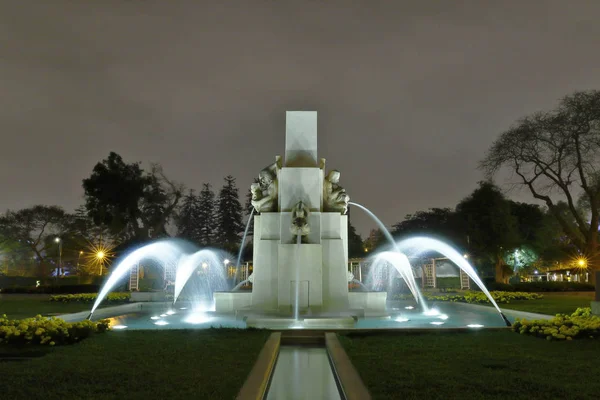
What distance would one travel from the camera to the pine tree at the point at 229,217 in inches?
3081

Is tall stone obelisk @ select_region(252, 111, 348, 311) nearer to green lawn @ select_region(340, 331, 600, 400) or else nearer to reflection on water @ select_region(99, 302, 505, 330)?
reflection on water @ select_region(99, 302, 505, 330)

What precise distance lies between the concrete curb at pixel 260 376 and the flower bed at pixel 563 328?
557 centimetres

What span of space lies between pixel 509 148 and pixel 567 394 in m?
37.9

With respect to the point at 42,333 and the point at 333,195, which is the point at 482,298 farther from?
the point at 42,333

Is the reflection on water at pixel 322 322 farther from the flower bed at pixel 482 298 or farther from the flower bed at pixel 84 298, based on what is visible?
the flower bed at pixel 84 298

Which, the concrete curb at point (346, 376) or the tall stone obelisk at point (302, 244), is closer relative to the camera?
the concrete curb at point (346, 376)

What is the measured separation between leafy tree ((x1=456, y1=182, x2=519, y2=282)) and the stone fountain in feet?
127

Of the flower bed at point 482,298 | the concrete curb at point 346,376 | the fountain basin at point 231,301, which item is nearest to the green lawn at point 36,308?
the fountain basin at point 231,301

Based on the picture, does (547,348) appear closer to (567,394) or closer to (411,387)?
(567,394)

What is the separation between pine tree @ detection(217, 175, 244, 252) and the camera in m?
78.2

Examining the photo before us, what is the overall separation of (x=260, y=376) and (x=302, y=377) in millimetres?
1042

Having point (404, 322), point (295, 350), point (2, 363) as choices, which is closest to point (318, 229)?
point (404, 322)

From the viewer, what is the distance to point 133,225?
61.0m

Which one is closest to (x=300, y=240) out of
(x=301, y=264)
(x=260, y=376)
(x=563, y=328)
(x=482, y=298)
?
(x=301, y=264)
